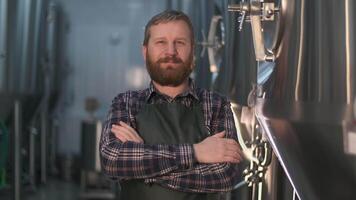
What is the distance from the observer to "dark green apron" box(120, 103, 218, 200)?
123 centimetres

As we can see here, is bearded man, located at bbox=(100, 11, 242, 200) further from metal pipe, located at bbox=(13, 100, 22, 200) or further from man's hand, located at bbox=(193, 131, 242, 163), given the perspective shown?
metal pipe, located at bbox=(13, 100, 22, 200)

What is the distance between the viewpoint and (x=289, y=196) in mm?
1399

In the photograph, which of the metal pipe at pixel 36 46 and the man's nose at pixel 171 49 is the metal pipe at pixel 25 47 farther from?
the man's nose at pixel 171 49

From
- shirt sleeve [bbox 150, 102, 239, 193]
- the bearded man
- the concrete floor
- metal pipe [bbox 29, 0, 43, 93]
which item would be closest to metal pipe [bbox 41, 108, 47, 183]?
the concrete floor

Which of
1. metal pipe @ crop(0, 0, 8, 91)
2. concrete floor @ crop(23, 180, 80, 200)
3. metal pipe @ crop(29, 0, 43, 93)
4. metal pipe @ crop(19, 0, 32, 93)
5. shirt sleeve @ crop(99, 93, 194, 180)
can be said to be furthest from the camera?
concrete floor @ crop(23, 180, 80, 200)

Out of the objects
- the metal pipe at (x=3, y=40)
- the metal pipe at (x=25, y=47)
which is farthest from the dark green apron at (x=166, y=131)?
the metal pipe at (x=25, y=47)

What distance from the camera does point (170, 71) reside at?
3.98ft

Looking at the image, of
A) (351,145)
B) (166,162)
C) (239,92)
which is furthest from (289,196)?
(239,92)

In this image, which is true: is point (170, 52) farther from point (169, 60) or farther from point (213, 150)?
point (213, 150)

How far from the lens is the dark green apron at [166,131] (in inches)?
48.5

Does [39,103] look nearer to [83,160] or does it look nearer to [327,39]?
[83,160]

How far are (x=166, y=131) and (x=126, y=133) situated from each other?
94 millimetres

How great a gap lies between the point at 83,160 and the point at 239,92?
2.69m

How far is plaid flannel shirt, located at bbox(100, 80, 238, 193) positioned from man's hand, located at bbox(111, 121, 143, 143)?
15mm
